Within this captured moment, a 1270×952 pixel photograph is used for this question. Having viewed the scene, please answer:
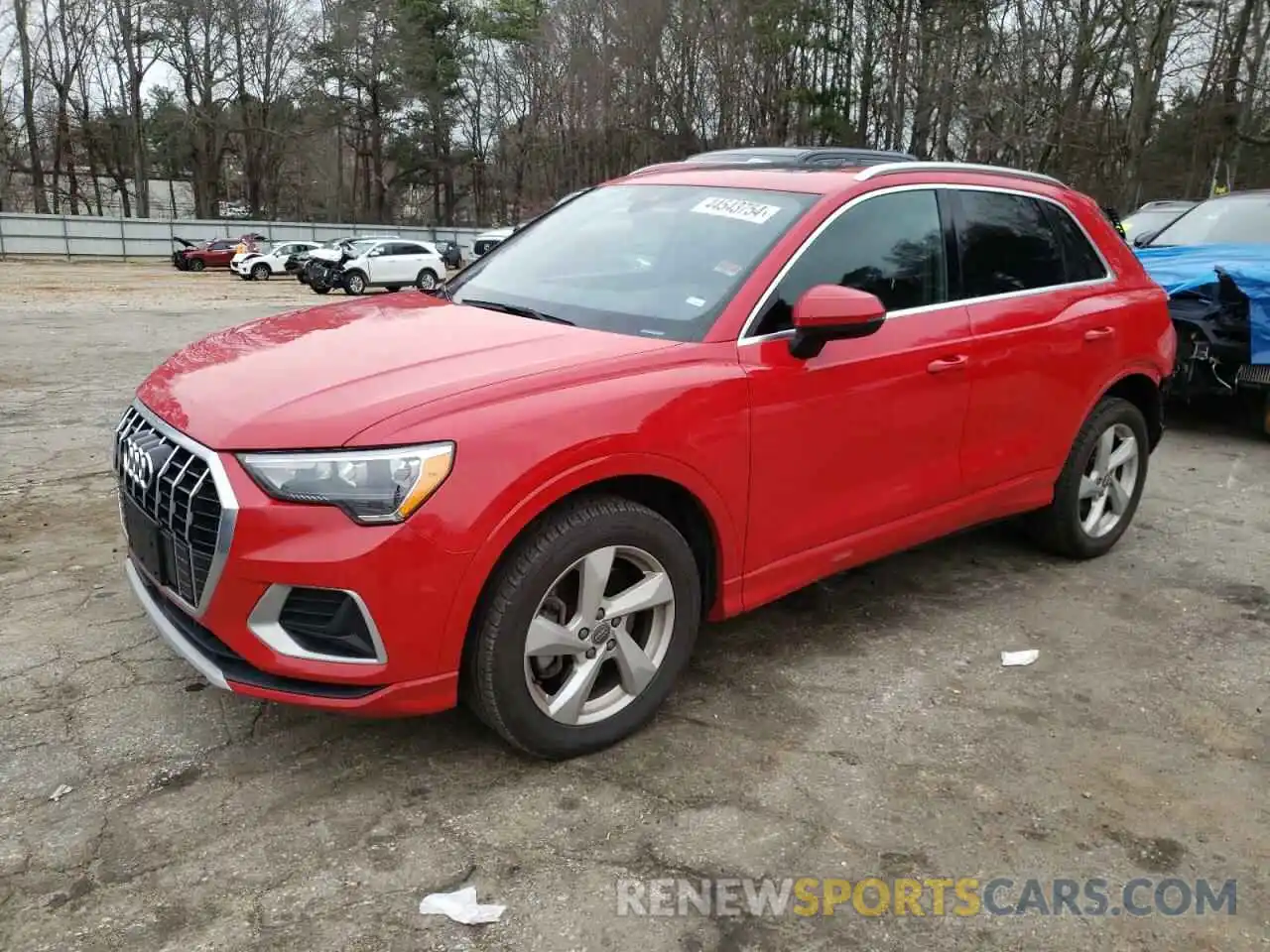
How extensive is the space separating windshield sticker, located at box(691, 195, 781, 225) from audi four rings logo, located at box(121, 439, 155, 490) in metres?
2.06

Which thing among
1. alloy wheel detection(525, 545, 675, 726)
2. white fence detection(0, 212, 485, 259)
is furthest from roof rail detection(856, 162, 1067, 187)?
white fence detection(0, 212, 485, 259)

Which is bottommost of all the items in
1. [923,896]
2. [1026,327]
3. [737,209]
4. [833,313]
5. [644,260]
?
[923,896]

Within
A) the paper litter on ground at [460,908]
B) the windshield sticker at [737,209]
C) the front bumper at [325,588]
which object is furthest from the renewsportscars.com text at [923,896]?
the windshield sticker at [737,209]

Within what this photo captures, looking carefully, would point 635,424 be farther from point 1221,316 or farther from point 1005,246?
point 1221,316

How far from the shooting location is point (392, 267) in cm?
3017

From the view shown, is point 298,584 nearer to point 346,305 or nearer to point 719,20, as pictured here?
point 346,305

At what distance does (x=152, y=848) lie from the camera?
2.60 m

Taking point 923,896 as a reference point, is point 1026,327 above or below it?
above

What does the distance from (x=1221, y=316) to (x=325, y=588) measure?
6840mm

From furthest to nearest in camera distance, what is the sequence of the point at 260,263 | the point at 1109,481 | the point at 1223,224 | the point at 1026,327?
1. the point at 260,263
2. the point at 1223,224
3. the point at 1109,481
4. the point at 1026,327

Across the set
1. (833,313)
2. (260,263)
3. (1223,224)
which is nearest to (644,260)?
(833,313)

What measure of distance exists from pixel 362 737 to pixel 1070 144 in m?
34.1

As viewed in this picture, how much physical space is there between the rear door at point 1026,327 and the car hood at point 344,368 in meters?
1.57

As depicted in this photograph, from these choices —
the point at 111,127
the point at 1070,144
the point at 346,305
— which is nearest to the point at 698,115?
the point at 1070,144
